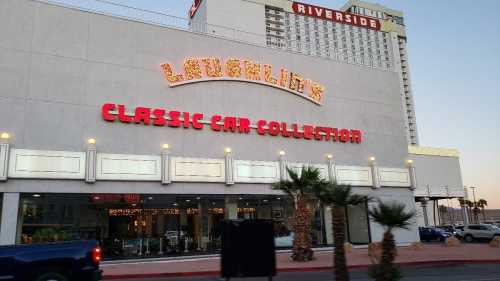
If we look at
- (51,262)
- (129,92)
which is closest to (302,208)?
(129,92)

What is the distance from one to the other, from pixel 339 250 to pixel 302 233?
33.3 feet

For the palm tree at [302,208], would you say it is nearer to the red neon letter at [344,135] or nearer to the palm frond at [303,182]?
the palm frond at [303,182]

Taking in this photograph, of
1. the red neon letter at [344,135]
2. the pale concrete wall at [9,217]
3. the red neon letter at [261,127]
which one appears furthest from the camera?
the red neon letter at [344,135]

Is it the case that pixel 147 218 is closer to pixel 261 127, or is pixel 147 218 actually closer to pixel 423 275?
pixel 261 127

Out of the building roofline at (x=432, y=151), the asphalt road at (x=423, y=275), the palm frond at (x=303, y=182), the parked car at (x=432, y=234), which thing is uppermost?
Result: the building roofline at (x=432, y=151)

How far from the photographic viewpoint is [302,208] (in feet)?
73.7

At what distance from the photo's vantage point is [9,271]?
10320 mm

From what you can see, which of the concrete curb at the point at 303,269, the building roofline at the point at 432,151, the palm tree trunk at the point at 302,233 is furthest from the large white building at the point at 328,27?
the concrete curb at the point at 303,269

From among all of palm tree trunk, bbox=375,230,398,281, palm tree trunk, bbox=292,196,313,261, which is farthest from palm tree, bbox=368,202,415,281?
palm tree trunk, bbox=292,196,313,261

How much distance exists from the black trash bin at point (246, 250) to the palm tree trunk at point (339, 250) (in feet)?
8.05

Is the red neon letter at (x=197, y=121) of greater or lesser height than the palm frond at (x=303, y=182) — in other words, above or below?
above

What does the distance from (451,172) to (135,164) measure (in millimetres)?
51101

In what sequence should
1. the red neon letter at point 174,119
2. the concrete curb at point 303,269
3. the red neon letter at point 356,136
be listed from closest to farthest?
the concrete curb at point 303,269 < the red neon letter at point 174,119 < the red neon letter at point 356,136

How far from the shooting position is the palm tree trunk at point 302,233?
72.2ft
